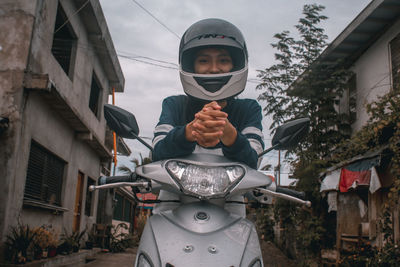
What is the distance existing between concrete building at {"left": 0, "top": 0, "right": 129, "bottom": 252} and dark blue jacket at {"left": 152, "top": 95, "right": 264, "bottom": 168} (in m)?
5.42

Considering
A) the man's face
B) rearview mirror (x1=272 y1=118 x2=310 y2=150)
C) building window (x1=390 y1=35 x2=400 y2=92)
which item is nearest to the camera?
rearview mirror (x1=272 y1=118 x2=310 y2=150)

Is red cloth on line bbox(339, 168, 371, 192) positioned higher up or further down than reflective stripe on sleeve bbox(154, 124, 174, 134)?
higher up

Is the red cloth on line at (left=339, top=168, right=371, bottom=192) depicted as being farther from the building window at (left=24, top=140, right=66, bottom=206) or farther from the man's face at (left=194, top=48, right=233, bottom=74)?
the building window at (left=24, top=140, right=66, bottom=206)

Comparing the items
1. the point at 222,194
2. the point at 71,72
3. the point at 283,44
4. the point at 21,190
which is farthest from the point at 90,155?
the point at 222,194

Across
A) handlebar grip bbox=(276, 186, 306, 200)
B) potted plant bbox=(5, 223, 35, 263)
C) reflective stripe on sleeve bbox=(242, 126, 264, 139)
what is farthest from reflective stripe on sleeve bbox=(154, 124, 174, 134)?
potted plant bbox=(5, 223, 35, 263)

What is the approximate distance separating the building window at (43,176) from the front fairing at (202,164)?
708 centimetres

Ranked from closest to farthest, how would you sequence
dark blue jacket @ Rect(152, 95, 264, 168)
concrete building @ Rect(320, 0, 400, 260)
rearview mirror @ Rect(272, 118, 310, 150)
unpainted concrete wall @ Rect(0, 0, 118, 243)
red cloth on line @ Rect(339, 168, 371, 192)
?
dark blue jacket @ Rect(152, 95, 264, 168) < rearview mirror @ Rect(272, 118, 310, 150) < unpainted concrete wall @ Rect(0, 0, 118, 243) < red cloth on line @ Rect(339, 168, 371, 192) < concrete building @ Rect(320, 0, 400, 260)

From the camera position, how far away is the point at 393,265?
20.6 feet

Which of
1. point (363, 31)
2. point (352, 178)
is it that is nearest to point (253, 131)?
point (352, 178)

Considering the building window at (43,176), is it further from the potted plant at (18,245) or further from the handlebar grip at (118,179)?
the handlebar grip at (118,179)

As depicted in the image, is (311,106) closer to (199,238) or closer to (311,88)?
(311,88)

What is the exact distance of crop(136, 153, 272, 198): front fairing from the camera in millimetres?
1784

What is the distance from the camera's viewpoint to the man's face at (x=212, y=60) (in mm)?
2481

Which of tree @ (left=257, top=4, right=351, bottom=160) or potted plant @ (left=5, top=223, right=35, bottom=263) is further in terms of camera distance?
tree @ (left=257, top=4, right=351, bottom=160)
